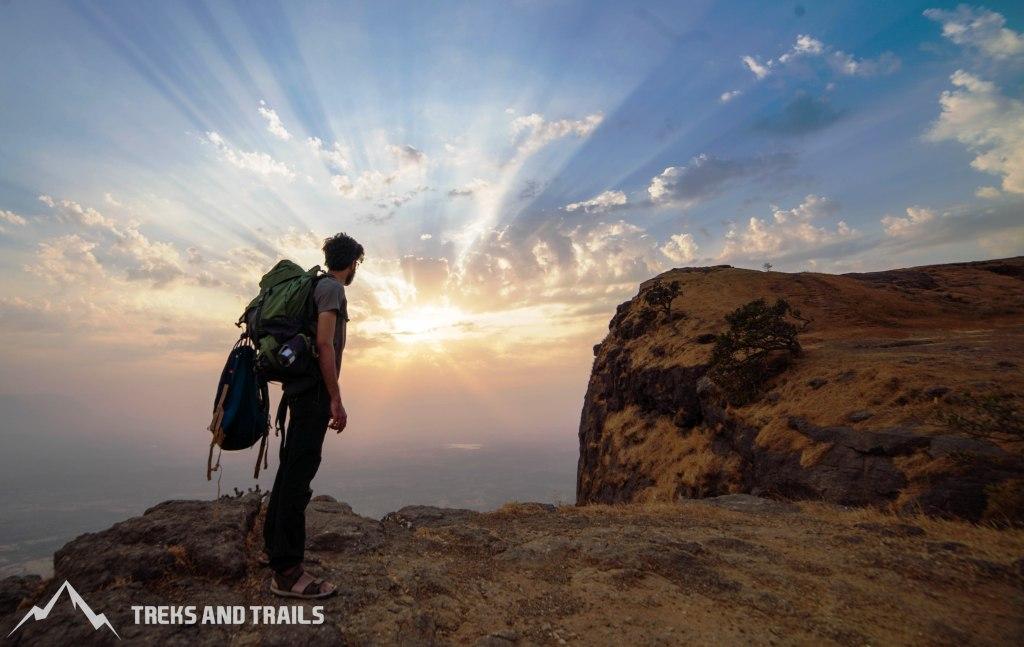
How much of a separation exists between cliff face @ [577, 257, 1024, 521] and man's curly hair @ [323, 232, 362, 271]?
1089 cm

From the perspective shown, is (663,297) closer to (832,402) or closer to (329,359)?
(832,402)

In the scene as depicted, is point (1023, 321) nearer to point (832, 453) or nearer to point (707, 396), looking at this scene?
point (707, 396)


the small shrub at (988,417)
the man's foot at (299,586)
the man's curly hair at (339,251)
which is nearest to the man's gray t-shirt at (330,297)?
the man's curly hair at (339,251)

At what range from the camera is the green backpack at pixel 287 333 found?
3.89 m

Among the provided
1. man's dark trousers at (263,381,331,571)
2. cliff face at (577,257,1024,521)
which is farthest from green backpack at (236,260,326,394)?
cliff face at (577,257,1024,521)

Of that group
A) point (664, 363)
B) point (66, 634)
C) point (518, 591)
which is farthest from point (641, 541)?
point (664, 363)

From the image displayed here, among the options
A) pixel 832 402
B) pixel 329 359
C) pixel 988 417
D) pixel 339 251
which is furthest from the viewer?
pixel 832 402

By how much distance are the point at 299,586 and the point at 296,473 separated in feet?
3.04

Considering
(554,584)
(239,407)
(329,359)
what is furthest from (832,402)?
(239,407)

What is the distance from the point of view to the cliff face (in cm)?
947

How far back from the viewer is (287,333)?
3975 millimetres

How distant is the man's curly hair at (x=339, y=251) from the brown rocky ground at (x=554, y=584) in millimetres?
2982

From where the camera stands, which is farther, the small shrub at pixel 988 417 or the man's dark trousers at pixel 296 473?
the small shrub at pixel 988 417

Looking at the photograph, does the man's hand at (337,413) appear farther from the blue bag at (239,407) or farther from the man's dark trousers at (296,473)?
the blue bag at (239,407)
